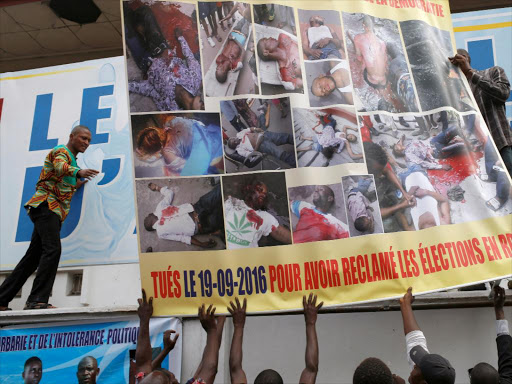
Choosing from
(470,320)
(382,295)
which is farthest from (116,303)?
(470,320)

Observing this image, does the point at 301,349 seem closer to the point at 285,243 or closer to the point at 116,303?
the point at 285,243

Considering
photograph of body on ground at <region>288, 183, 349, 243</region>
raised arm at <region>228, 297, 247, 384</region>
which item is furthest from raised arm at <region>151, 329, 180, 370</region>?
photograph of body on ground at <region>288, 183, 349, 243</region>

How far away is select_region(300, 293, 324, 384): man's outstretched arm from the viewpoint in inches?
99.6

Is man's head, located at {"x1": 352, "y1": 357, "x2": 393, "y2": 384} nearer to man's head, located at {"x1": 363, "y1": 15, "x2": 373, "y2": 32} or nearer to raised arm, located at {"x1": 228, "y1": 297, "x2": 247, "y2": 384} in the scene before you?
raised arm, located at {"x1": 228, "y1": 297, "x2": 247, "y2": 384}

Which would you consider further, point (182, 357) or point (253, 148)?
point (182, 357)

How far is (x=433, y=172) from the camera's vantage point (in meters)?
3.08

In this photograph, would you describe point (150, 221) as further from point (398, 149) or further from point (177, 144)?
point (398, 149)

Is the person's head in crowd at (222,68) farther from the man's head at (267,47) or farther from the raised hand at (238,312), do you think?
the raised hand at (238,312)

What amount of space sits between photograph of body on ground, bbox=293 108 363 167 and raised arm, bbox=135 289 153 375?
106 cm

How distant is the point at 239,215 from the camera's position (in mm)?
2889

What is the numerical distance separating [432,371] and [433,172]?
116cm

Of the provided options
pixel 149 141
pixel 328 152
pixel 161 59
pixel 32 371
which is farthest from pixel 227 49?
pixel 32 371

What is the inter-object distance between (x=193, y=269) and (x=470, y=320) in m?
1.65

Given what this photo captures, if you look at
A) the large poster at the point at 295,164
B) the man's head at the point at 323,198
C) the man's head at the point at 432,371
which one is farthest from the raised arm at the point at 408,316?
the man's head at the point at 323,198
